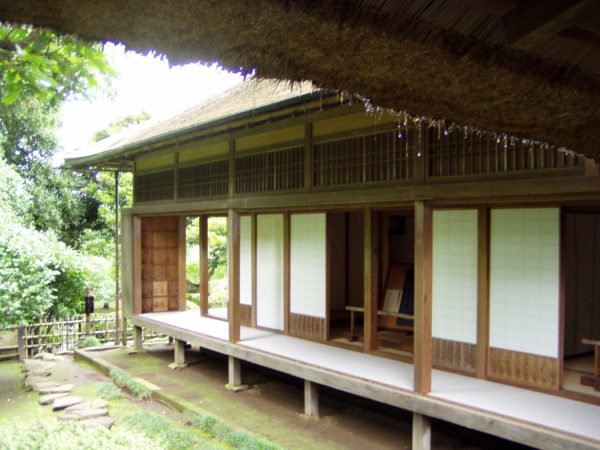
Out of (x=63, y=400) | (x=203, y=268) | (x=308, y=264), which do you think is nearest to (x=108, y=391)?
(x=63, y=400)

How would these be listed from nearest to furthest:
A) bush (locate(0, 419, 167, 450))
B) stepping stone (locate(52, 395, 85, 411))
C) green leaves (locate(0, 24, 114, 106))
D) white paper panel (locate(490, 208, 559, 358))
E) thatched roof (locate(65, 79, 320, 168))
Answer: green leaves (locate(0, 24, 114, 106)) < bush (locate(0, 419, 167, 450)) < white paper panel (locate(490, 208, 559, 358)) < thatched roof (locate(65, 79, 320, 168)) < stepping stone (locate(52, 395, 85, 411))

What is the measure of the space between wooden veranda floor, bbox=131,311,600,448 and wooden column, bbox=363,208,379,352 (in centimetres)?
28

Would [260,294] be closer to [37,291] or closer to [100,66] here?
[37,291]

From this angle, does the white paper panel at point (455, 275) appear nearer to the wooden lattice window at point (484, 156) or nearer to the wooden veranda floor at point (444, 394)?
the wooden veranda floor at point (444, 394)

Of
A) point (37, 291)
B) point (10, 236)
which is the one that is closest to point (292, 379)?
point (37, 291)

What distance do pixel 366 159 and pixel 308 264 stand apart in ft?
7.98

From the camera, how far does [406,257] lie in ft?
30.7

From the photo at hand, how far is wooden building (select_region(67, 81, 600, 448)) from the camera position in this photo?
5.25m

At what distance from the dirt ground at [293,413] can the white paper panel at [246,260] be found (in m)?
1.38

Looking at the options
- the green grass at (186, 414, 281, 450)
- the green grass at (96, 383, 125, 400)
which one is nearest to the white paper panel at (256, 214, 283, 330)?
the green grass at (186, 414, 281, 450)

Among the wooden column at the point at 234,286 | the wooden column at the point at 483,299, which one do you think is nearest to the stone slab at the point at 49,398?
the wooden column at the point at 234,286

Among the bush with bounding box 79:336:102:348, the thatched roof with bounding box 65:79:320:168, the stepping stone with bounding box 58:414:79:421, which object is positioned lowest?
the bush with bounding box 79:336:102:348

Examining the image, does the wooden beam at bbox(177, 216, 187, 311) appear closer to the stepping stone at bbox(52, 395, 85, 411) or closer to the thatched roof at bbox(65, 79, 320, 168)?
the thatched roof at bbox(65, 79, 320, 168)

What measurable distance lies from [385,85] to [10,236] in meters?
9.92
